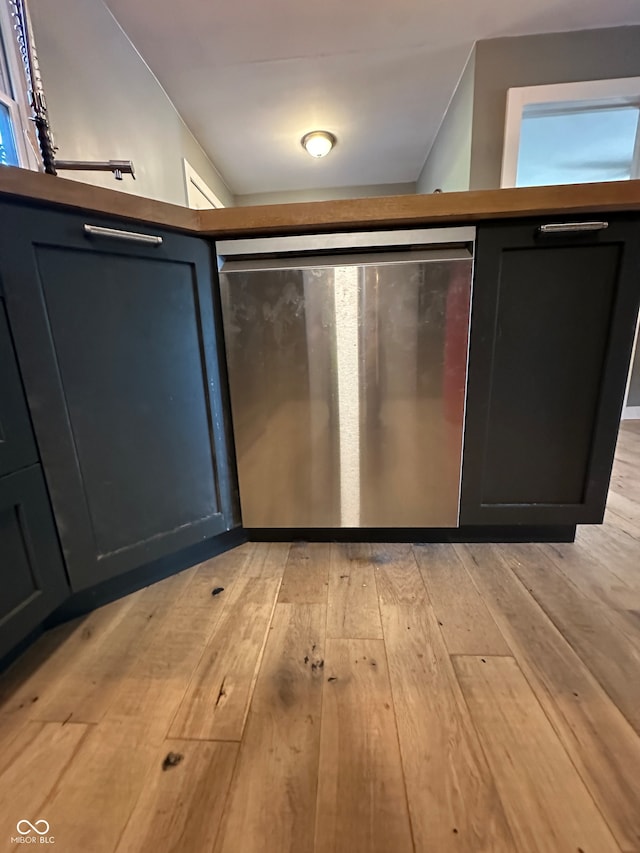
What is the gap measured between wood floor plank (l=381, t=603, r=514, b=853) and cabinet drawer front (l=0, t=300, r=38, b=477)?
932 millimetres

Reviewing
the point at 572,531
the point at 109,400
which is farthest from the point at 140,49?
the point at 572,531

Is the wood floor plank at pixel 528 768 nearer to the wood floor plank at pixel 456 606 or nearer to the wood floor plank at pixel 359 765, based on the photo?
the wood floor plank at pixel 456 606

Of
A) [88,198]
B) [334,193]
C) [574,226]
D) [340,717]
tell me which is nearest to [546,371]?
[574,226]

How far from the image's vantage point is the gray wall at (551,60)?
2.00 meters

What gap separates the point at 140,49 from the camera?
198 cm

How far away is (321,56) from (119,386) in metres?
2.36

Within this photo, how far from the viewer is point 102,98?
1.71 meters

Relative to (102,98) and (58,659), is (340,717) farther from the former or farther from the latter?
(102,98)

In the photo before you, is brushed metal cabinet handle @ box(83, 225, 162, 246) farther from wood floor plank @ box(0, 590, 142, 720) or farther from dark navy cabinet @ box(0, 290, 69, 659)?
wood floor plank @ box(0, 590, 142, 720)

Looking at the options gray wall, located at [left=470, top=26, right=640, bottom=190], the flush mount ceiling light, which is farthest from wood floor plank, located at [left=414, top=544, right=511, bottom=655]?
the flush mount ceiling light

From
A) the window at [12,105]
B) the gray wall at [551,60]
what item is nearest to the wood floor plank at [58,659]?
the window at [12,105]

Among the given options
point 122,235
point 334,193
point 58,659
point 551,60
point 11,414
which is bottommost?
point 58,659

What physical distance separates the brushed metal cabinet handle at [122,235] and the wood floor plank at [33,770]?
3.41 ft

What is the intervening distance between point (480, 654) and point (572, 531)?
2.35 ft
